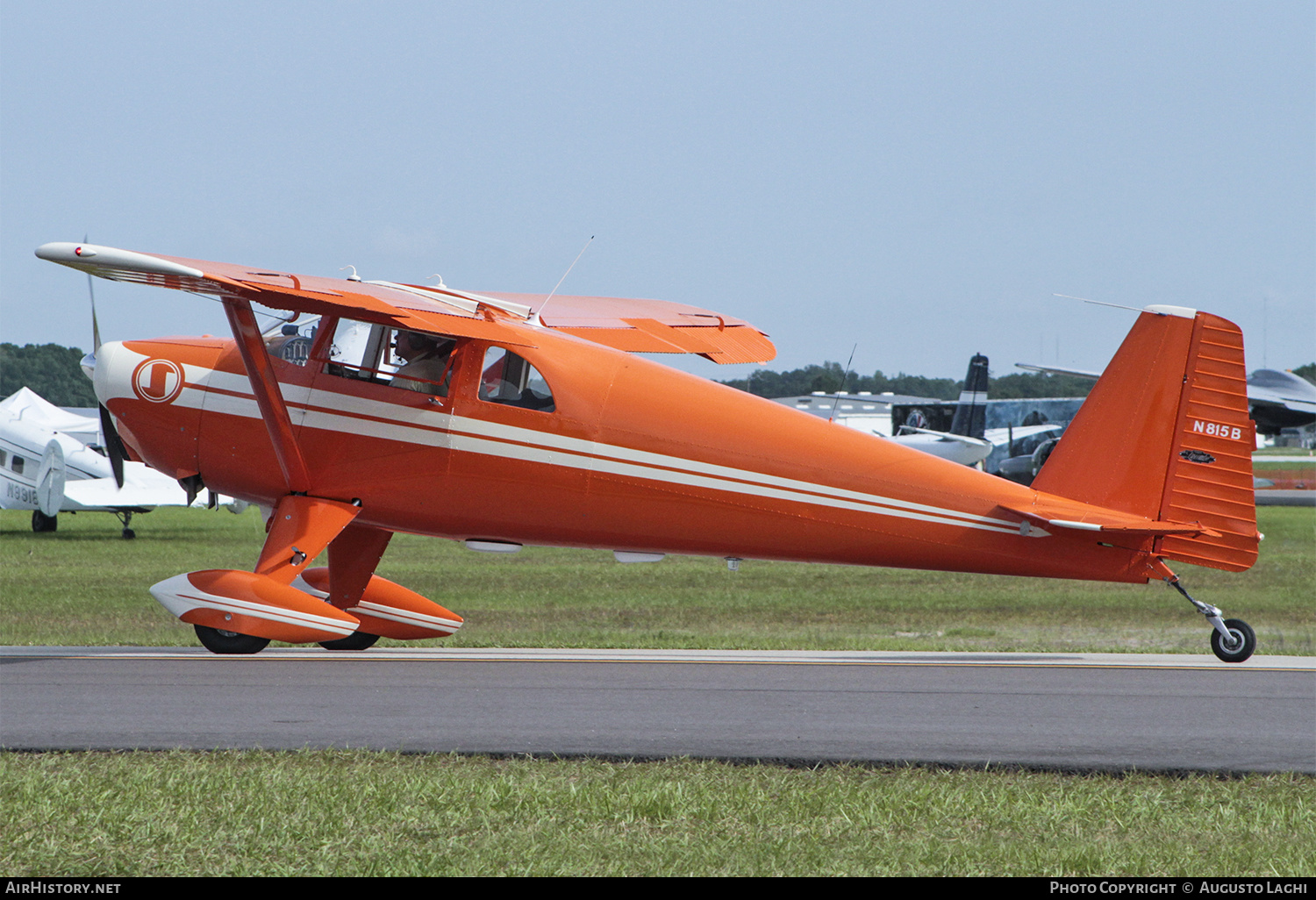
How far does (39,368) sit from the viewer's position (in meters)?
72.1

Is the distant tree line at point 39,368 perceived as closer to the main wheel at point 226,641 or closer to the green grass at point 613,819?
the main wheel at point 226,641

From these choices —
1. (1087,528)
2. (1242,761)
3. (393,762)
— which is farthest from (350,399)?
(1242,761)

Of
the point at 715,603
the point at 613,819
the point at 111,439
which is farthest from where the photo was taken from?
the point at 715,603

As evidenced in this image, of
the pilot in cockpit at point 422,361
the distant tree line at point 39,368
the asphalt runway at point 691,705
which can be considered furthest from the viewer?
the distant tree line at point 39,368

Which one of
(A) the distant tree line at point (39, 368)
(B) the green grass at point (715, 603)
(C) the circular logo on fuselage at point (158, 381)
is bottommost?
(A) the distant tree line at point (39, 368)

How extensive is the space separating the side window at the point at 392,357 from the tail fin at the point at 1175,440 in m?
5.03

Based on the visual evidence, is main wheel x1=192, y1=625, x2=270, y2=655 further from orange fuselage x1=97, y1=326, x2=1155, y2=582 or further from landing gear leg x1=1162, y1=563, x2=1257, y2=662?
landing gear leg x1=1162, y1=563, x2=1257, y2=662

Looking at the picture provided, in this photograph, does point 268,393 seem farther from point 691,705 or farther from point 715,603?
point 715,603

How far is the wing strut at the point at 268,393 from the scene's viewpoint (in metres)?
9.47

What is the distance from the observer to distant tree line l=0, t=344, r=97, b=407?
70.3m

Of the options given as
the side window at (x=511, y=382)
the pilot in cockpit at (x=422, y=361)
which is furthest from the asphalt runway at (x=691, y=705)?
the pilot in cockpit at (x=422, y=361)

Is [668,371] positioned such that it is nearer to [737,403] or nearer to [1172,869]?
[737,403]

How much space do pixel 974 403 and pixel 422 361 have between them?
4114cm

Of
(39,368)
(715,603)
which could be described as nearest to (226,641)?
(715,603)
